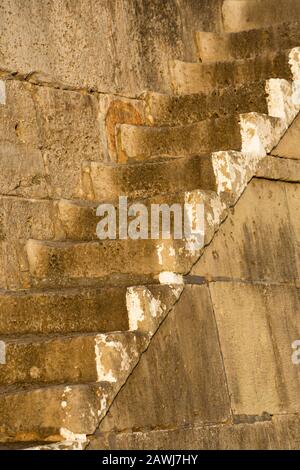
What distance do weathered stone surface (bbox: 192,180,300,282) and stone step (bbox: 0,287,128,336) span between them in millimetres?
571

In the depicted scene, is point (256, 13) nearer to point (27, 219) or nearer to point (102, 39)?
point (102, 39)

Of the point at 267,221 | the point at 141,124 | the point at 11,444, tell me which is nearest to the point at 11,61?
the point at 141,124

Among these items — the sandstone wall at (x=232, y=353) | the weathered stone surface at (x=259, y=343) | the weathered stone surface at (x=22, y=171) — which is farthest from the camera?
the weathered stone surface at (x=22, y=171)

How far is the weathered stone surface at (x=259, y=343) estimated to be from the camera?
24.1 ft

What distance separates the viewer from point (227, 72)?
345 inches

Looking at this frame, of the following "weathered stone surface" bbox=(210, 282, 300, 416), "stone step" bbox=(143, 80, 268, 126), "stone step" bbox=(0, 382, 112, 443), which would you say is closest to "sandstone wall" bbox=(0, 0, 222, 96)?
"stone step" bbox=(143, 80, 268, 126)

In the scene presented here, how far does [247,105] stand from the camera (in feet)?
27.1

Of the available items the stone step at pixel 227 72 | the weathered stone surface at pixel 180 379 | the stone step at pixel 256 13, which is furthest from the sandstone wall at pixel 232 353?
the stone step at pixel 256 13

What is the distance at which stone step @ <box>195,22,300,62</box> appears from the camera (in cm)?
895

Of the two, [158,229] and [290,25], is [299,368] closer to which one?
[158,229]

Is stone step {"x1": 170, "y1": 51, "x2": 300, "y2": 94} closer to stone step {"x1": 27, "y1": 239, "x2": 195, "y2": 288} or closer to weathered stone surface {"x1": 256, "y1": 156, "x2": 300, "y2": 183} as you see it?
weathered stone surface {"x1": 256, "y1": 156, "x2": 300, "y2": 183}

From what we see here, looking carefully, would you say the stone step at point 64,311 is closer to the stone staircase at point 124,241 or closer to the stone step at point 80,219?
the stone staircase at point 124,241

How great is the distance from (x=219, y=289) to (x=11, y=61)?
1.96 meters

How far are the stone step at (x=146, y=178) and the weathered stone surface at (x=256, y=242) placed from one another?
0.33 m
